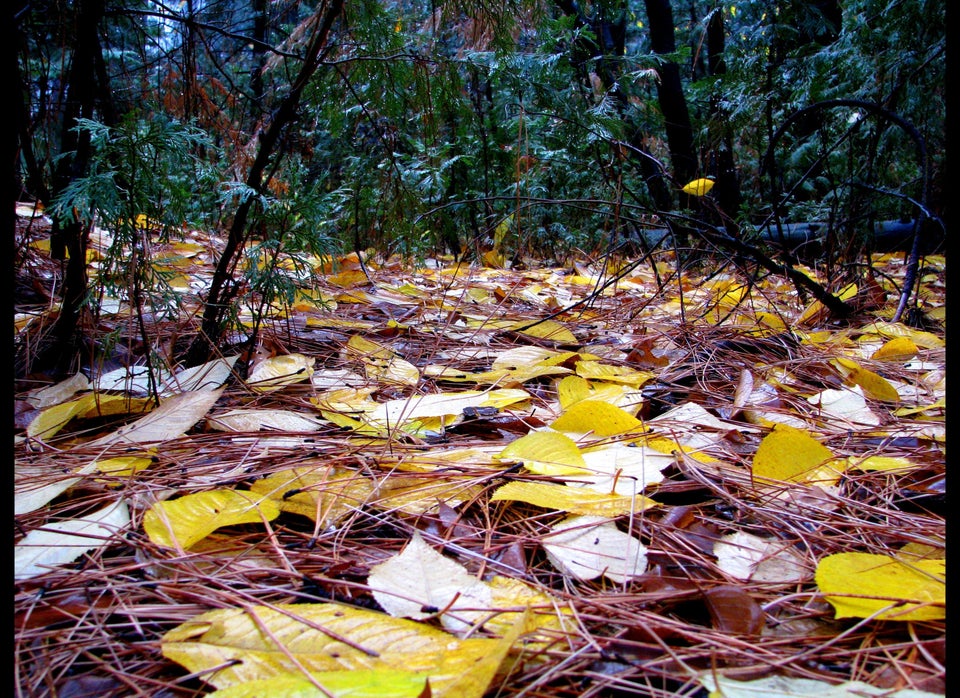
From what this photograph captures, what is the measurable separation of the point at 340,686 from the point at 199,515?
401mm

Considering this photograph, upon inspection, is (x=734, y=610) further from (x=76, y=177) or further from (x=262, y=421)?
(x=76, y=177)

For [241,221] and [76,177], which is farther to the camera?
[241,221]

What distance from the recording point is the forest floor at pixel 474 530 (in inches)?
23.4

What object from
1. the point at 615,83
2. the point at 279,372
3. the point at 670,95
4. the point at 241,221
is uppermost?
the point at 670,95

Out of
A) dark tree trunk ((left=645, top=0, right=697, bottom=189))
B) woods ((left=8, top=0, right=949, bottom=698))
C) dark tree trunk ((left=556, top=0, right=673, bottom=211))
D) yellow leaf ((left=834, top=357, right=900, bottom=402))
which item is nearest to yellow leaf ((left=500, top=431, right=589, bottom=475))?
woods ((left=8, top=0, right=949, bottom=698))

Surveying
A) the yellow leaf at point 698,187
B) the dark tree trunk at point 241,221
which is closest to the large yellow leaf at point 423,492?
the dark tree trunk at point 241,221

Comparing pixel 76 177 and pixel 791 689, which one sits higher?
pixel 76 177

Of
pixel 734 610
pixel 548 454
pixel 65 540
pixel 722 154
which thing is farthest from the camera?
pixel 722 154

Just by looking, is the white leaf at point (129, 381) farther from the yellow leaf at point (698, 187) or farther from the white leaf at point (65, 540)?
the yellow leaf at point (698, 187)

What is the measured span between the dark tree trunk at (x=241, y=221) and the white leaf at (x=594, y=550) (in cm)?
96

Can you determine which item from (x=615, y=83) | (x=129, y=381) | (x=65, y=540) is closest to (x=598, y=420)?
(x=65, y=540)

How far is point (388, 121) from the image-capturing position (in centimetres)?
202

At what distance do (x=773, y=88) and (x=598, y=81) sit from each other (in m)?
1.20

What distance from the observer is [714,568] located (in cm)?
76
